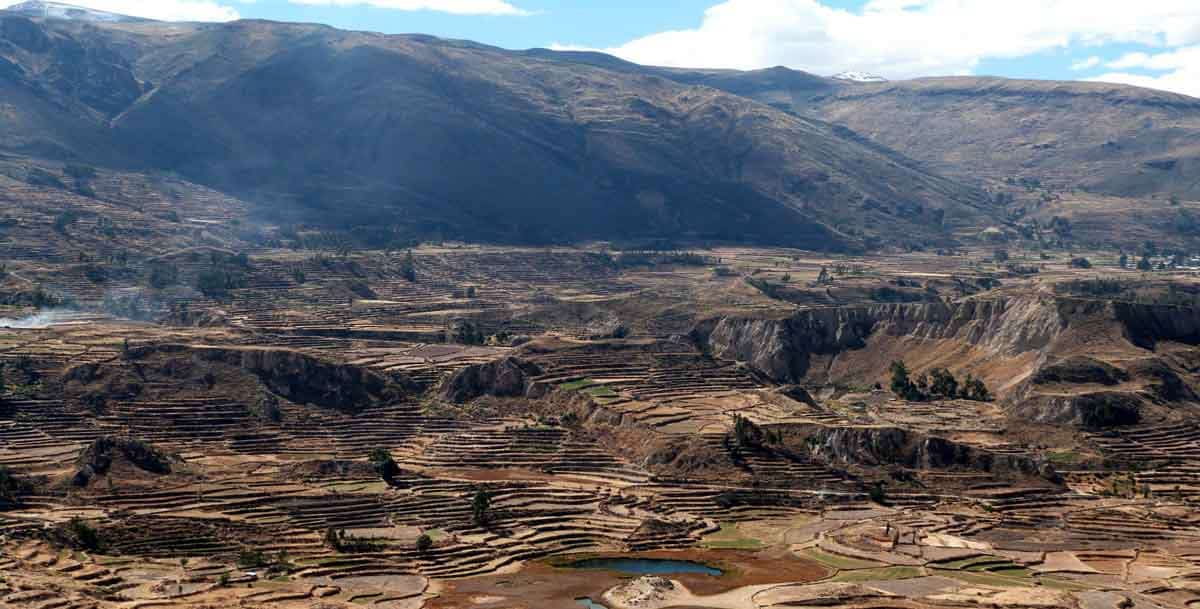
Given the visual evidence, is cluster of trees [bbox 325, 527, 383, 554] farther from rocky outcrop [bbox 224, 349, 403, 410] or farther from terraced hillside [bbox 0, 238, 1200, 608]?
rocky outcrop [bbox 224, 349, 403, 410]

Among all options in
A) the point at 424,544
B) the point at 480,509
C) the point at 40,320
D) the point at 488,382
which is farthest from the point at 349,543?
the point at 40,320

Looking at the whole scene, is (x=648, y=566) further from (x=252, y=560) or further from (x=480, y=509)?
(x=252, y=560)

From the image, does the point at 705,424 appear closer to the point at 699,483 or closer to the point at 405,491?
the point at 699,483

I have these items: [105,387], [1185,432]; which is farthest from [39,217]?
[1185,432]

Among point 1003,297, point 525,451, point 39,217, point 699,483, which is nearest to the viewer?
point 699,483

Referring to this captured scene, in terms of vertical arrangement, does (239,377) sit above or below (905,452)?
above

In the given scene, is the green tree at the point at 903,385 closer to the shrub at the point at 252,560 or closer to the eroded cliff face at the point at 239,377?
the eroded cliff face at the point at 239,377
